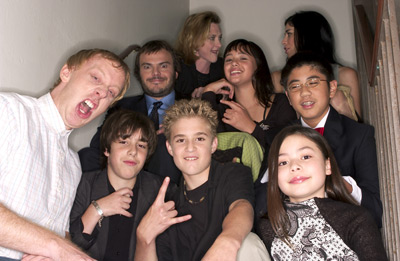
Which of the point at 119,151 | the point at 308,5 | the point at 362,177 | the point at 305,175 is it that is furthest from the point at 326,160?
the point at 308,5

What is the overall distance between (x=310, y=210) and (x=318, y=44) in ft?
5.49

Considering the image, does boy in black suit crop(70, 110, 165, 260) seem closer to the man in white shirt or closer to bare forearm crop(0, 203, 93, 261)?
the man in white shirt

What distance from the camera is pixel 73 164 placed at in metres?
2.15

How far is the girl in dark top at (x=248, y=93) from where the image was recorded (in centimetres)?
277

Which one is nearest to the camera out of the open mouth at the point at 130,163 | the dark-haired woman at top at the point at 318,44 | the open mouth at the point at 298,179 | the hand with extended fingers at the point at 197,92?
the open mouth at the point at 298,179

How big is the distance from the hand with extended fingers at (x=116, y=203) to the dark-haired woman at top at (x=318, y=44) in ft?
4.92

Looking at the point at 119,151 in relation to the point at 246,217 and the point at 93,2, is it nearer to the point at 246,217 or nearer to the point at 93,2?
the point at 246,217

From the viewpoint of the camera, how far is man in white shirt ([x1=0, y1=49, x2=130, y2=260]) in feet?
5.18

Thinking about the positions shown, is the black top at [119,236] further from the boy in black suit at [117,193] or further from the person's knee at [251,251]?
the person's knee at [251,251]

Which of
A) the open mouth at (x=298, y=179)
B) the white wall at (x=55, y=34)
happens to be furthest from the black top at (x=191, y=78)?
the open mouth at (x=298, y=179)

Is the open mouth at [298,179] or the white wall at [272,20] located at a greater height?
the white wall at [272,20]

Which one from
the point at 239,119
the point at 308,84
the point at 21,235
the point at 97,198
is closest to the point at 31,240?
the point at 21,235

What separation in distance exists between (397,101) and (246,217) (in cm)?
75

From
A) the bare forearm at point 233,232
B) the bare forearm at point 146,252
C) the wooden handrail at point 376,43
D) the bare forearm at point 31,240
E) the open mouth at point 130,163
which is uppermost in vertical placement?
the wooden handrail at point 376,43
